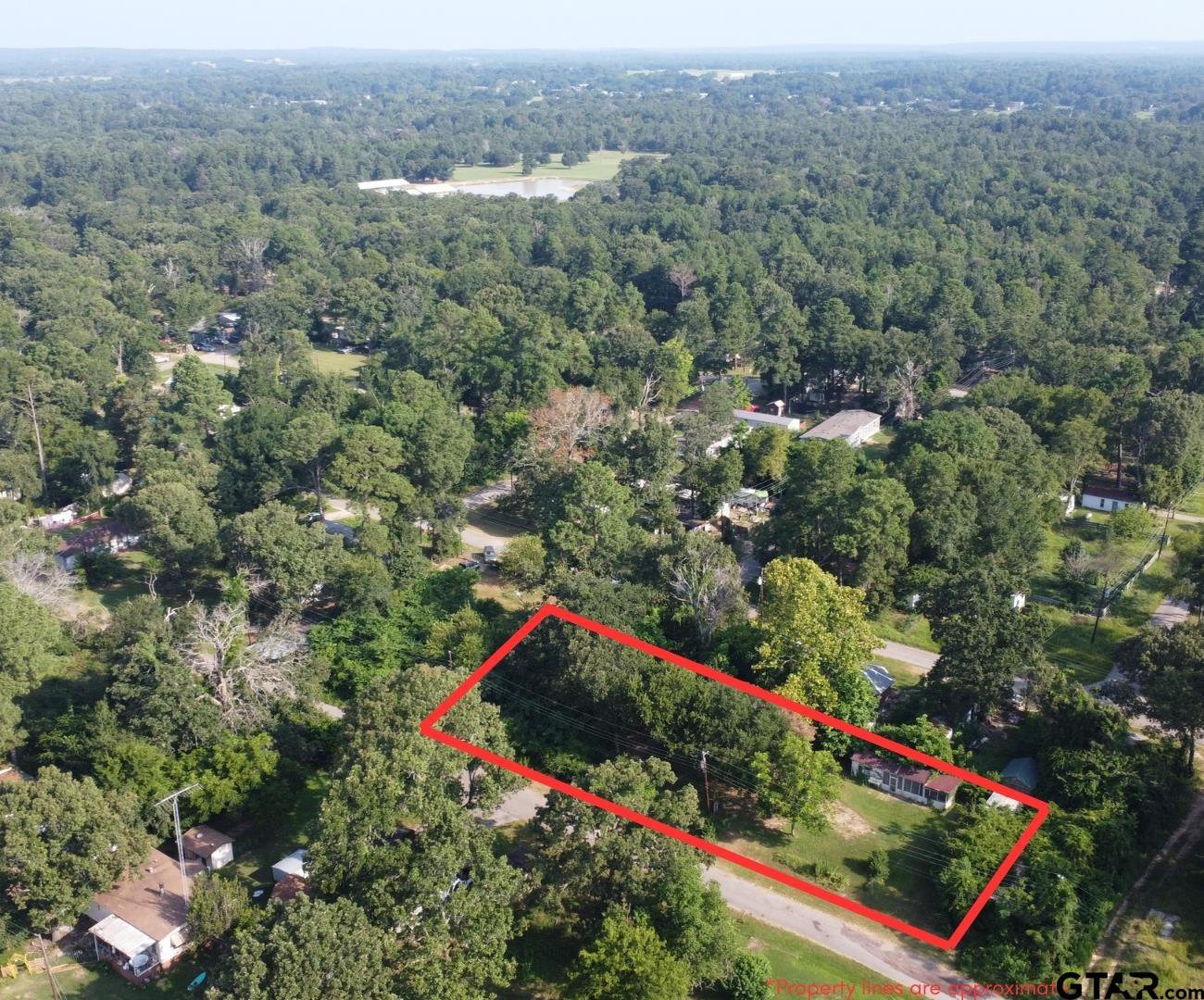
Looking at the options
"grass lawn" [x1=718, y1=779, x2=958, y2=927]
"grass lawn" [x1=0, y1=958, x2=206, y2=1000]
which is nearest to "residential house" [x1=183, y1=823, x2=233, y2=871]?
"grass lawn" [x1=0, y1=958, x2=206, y2=1000]

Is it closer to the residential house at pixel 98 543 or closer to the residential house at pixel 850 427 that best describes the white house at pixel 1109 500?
the residential house at pixel 850 427

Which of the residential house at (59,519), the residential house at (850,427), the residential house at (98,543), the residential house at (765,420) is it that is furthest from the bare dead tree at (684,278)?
the residential house at (59,519)

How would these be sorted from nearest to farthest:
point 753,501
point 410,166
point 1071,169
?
point 753,501 → point 1071,169 → point 410,166

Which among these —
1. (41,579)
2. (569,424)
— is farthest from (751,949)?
(41,579)

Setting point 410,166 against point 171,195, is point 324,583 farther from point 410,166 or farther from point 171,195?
point 410,166

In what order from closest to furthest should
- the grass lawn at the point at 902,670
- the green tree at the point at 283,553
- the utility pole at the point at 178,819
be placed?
the utility pole at the point at 178,819 → the grass lawn at the point at 902,670 → the green tree at the point at 283,553

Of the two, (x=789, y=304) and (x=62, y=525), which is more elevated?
(x=789, y=304)

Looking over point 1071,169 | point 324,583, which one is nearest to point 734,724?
point 324,583
